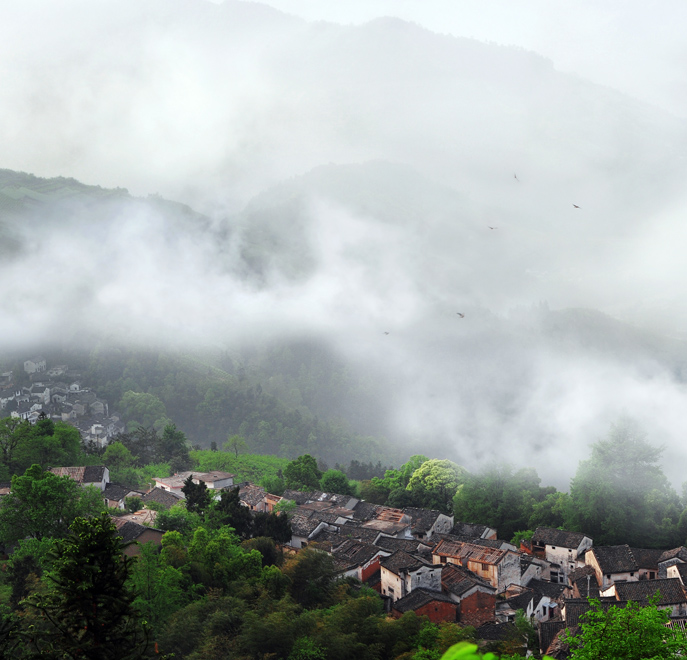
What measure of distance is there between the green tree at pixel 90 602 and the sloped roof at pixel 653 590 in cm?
2173

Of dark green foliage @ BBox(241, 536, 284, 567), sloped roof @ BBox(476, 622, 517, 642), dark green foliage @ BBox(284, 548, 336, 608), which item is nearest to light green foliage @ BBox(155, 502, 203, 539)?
dark green foliage @ BBox(241, 536, 284, 567)

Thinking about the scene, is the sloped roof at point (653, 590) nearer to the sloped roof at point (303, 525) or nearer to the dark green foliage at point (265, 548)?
the dark green foliage at point (265, 548)

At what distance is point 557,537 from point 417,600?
13145 millimetres

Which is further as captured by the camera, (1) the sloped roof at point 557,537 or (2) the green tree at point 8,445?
(1) the sloped roof at point 557,537

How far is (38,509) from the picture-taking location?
2495cm

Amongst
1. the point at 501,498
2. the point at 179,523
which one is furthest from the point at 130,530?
the point at 501,498

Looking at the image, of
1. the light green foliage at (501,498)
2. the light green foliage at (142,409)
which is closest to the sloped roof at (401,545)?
the light green foliage at (501,498)

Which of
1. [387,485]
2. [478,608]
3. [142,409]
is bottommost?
[478,608]

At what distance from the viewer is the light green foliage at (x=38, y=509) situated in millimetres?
24906

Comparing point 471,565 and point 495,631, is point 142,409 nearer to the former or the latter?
point 471,565

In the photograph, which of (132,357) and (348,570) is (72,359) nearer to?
(132,357)

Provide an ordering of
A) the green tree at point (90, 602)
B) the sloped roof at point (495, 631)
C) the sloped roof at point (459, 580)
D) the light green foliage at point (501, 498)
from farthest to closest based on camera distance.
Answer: the light green foliage at point (501, 498) < the sloped roof at point (459, 580) < the sloped roof at point (495, 631) < the green tree at point (90, 602)

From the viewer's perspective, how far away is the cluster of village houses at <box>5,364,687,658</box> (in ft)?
90.3

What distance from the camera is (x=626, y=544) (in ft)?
123
